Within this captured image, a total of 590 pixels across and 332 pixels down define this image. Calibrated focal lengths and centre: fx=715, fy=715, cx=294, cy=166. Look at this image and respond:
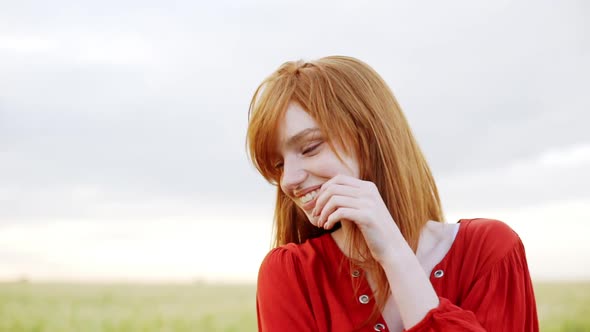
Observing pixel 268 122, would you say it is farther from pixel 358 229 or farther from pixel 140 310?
pixel 140 310

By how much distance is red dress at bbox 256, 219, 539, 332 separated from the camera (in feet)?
7.43

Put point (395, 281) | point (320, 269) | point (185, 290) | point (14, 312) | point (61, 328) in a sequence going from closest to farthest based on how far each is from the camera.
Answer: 1. point (395, 281)
2. point (320, 269)
3. point (61, 328)
4. point (14, 312)
5. point (185, 290)

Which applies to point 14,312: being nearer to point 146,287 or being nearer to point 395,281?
point 146,287

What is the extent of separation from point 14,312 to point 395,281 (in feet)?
20.9

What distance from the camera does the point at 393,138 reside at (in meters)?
2.33

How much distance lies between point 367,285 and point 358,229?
0.24 m

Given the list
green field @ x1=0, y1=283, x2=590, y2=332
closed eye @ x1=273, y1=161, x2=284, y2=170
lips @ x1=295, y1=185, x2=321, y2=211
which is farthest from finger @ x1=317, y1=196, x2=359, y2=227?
green field @ x1=0, y1=283, x2=590, y2=332

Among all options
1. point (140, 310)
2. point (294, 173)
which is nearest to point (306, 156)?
point (294, 173)

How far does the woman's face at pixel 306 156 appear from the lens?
7.17 feet

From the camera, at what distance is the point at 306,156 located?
86.6 inches

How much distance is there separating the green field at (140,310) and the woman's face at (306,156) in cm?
472

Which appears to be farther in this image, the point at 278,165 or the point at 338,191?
the point at 278,165

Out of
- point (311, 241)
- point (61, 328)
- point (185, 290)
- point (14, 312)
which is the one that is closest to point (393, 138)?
point (311, 241)

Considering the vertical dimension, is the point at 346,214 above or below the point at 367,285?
above
